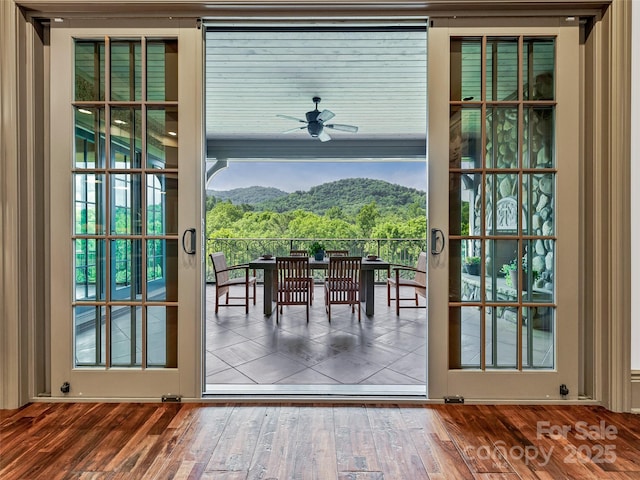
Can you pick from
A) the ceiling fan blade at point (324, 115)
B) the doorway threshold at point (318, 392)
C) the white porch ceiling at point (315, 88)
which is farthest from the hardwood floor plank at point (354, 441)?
the ceiling fan blade at point (324, 115)

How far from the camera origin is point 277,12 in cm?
198

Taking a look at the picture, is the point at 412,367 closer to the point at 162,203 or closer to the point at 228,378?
the point at 228,378

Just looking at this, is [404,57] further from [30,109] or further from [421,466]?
[421,466]

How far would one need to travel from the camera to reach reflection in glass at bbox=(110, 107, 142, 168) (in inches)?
81.1

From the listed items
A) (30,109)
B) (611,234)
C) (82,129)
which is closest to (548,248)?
(611,234)

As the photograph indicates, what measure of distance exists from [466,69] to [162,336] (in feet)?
8.08

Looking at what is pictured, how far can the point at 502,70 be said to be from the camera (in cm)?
203

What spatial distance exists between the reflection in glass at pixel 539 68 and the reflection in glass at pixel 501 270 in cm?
91

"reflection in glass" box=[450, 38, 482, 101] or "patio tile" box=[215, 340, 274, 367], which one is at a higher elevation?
"reflection in glass" box=[450, 38, 482, 101]

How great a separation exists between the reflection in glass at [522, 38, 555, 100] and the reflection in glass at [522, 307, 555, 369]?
1.31m

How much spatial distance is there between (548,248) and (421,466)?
1.45 metres

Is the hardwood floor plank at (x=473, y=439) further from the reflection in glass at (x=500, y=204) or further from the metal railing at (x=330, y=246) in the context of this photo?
the metal railing at (x=330, y=246)

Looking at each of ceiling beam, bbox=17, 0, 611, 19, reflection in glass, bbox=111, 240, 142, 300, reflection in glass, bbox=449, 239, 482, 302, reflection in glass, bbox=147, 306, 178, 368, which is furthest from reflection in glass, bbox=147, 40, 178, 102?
reflection in glass, bbox=449, 239, 482, 302

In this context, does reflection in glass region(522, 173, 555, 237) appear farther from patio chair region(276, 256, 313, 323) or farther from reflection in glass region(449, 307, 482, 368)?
patio chair region(276, 256, 313, 323)
